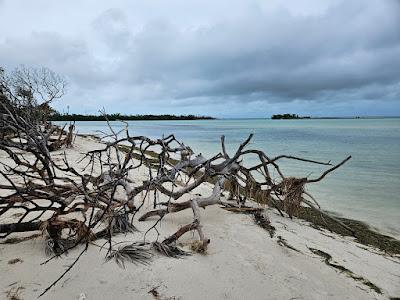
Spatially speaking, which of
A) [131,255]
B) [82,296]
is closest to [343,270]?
[131,255]

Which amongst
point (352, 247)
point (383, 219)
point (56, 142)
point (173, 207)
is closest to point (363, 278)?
point (352, 247)

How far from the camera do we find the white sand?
9.27ft

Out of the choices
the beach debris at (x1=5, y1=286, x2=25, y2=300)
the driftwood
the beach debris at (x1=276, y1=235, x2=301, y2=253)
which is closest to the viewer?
the beach debris at (x1=5, y1=286, x2=25, y2=300)

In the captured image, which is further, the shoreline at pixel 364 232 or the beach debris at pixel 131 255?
the shoreline at pixel 364 232

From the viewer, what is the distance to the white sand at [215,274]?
283cm

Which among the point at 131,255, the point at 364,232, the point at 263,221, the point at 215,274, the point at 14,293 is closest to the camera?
the point at 14,293

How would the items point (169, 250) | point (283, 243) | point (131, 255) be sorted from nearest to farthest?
point (131, 255) → point (169, 250) → point (283, 243)

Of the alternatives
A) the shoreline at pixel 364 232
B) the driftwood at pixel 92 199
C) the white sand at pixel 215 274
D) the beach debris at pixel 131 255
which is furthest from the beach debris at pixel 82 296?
the shoreline at pixel 364 232

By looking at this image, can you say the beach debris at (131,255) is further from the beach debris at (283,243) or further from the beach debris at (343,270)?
the beach debris at (343,270)

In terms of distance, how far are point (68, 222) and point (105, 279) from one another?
0.81 meters

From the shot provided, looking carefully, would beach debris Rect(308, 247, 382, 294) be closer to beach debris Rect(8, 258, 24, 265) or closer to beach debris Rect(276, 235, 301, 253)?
beach debris Rect(276, 235, 301, 253)

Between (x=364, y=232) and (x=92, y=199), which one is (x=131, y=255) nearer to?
(x=92, y=199)

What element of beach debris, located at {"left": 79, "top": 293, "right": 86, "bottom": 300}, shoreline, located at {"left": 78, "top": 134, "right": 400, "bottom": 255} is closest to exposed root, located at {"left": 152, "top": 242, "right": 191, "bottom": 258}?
beach debris, located at {"left": 79, "top": 293, "right": 86, "bottom": 300}

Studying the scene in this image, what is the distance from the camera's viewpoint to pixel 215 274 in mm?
3158
